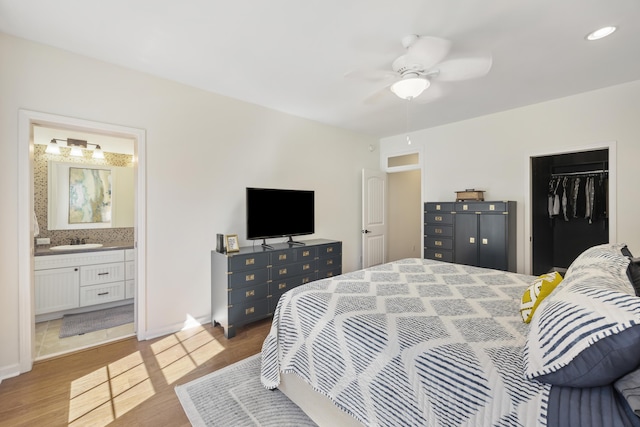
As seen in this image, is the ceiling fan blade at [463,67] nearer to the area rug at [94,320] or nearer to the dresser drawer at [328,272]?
the dresser drawer at [328,272]

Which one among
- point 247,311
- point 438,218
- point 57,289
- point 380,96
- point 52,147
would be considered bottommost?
point 247,311

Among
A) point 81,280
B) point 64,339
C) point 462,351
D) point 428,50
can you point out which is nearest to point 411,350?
point 462,351

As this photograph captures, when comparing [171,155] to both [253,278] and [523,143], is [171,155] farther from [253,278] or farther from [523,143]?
[523,143]

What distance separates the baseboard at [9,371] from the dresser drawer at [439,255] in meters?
4.54

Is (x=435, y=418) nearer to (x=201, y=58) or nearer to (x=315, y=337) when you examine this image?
(x=315, y=337)

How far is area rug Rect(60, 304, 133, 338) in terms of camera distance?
302 centimetres

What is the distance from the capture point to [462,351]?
4.05ft

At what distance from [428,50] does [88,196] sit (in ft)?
14.8

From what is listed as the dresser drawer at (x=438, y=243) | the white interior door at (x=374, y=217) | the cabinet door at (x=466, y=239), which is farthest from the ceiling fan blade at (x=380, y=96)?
the dresser drawer at (x=438, y=243)

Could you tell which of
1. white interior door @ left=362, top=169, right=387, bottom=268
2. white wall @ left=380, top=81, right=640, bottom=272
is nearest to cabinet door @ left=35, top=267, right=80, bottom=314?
white interior door @ left=362, top=169, right=387, bottom=268

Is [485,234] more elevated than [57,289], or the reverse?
[485,234]

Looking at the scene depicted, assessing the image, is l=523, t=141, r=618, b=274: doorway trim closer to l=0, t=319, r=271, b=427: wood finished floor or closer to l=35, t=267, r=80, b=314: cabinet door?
l=0, t=319, r=271, b=427: wood finished floor

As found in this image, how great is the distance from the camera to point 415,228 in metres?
6.32

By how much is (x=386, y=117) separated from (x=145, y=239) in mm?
3384
